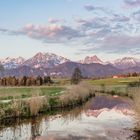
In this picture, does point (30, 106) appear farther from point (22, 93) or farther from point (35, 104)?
point (22, 93)

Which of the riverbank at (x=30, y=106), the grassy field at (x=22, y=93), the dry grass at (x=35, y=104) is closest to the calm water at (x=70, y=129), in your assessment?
the dry grass at (x=35, y=104)

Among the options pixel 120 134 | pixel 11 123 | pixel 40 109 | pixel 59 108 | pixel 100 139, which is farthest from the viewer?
pixel 59 108

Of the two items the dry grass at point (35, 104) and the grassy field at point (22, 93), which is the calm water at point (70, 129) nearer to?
the dry grass at point (35, 104)

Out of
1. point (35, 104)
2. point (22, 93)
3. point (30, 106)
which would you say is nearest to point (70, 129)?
point (30, 106)

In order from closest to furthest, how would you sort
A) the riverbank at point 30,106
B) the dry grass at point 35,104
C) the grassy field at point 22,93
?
1. the riverbank at point 30,106
2. the dry grass at point 35,104
3. the grassy field at point 22,93

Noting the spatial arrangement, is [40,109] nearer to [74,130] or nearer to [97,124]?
[97,124]

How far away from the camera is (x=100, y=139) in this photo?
917 inches

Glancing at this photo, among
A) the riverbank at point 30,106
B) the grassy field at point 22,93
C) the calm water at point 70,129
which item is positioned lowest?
the calm water at point 70,129

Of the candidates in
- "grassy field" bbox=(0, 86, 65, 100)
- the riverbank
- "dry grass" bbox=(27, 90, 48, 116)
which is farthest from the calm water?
"grassy field" bbox=(0, 86, 65, 100)

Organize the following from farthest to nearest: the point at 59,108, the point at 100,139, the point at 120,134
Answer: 1. the point at 59,108
2. the point at 120,134
3. the point at 100,139

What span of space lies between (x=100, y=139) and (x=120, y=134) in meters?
2.16

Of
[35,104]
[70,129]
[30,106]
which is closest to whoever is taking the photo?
[70,129]

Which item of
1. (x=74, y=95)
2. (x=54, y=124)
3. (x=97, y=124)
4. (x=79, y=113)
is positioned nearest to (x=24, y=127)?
(x=54, y=124)

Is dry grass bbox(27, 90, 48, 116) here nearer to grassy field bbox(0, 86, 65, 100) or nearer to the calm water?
the calm water
